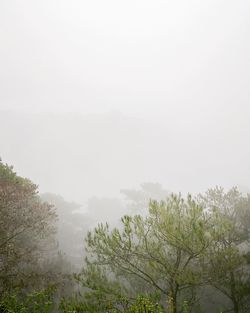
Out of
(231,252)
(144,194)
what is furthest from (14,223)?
(144,194)

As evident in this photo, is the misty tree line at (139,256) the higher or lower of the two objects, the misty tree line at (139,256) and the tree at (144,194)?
the lower

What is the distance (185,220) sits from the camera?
1079 centimetres

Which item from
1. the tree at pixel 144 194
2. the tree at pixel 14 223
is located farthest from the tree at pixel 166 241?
the tree at pixel 144 194

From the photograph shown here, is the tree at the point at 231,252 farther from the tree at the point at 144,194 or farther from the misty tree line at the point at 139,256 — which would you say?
the tree at the point at 144,194

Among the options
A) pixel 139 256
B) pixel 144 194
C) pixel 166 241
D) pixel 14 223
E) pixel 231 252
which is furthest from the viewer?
pixel 144 194

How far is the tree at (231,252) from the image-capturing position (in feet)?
37.6

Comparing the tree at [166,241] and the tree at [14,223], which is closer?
the tree at [166,241]

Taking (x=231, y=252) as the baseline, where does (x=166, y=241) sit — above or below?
above

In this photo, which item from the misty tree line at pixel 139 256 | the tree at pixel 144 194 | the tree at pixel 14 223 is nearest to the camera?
the misty tree line at pixel 139 256

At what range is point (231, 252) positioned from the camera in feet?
37.0

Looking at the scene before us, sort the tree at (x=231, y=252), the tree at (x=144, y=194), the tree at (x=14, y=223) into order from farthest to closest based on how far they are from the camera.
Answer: the tree at (x=144, y=194) < the tree at (x=14, y=223) < the tree at (x=231, y=252)

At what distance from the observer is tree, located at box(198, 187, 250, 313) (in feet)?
37.6

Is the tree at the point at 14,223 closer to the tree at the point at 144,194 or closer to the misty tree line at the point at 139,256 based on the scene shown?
the misty tree line at the point at 139,256

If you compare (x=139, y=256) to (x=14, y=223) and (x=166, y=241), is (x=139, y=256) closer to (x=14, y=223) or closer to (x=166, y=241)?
(x=166, y=241)
